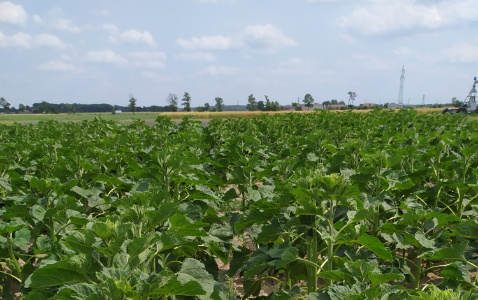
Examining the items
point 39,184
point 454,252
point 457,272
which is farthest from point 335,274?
point 39,184

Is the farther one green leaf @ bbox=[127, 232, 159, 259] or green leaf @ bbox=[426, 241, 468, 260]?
green leaf @ bbox=[426, 241, 468, 260]

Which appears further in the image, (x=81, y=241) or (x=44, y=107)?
(x=44, y=107)

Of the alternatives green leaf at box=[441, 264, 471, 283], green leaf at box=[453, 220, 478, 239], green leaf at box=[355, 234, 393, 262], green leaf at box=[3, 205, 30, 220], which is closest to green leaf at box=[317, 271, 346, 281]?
green leaf at box=[355, 234, 393, 262]

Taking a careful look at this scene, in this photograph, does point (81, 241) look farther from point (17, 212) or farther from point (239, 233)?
point (239, 233)

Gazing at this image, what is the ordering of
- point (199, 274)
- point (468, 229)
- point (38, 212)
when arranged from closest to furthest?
1. point (199, 274)
2. point (468, 229)
3. point (38, 212)

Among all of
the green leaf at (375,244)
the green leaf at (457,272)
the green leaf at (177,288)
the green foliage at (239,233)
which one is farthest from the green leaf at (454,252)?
the green leaf at (177,288)

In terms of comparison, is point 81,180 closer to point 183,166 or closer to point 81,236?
point 183,166

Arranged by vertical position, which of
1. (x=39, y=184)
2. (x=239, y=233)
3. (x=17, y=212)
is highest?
(x=39, y=184)

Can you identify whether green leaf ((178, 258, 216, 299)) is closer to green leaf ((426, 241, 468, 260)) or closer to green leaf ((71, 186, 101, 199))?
green leaf ((426, 241, 468, 260))

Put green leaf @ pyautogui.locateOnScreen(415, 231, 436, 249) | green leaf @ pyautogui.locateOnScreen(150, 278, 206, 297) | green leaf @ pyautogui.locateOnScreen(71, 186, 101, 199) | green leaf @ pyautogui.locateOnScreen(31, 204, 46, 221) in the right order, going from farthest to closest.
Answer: green leaf @ pyautogui.locateOnScreen(71, 186, 101, 199) < green leaf @ pyautogui.locateOnScreen(31, 204, 46, 221) < green leaf @ pyautogui.locateOnScreen(415, 231, 436, 249) < green leaf @ pyautogui.locateOnScreen(150, 278, 206, 297)

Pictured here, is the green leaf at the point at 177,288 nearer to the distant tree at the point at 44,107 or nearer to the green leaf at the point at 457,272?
the green leaf at the point at 457,272

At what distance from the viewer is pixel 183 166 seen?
4066 mm

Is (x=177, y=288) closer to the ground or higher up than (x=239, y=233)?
higher up

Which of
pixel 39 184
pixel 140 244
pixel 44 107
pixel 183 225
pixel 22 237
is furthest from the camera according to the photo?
pixel 44 107
